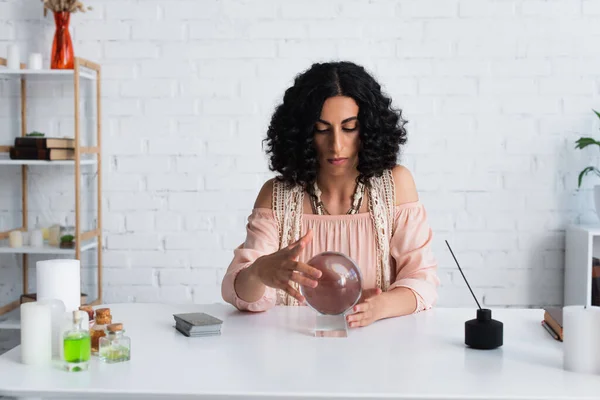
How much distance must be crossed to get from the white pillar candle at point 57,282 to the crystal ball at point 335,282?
51cm

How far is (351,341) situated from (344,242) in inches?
21.8

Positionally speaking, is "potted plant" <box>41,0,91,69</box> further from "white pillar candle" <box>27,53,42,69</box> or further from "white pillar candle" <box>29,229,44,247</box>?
"white pillar candle" <box>29,229,44,247</box>

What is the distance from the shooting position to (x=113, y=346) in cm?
147

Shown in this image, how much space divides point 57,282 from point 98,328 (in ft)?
0.48

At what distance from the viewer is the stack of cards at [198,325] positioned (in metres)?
1.68

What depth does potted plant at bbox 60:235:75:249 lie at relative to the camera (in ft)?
10.8

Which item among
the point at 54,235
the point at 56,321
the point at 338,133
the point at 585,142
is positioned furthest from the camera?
the point at 54,235

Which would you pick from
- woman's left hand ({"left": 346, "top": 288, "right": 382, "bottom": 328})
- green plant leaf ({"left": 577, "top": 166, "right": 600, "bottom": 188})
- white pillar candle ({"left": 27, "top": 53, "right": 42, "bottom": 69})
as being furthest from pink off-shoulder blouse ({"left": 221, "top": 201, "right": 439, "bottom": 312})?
white pillar candle ({"left": 27, "top": 53, "right": 42, "bottom": 69})

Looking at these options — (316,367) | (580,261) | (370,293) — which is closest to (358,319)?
(370,293)

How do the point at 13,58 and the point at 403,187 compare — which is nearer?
the point at 403,187

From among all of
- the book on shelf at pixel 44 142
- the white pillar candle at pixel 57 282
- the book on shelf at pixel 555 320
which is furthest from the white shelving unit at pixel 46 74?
the book on shelf at pixel 555 320

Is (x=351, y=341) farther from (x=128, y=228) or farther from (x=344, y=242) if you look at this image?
(x=128, y=228)

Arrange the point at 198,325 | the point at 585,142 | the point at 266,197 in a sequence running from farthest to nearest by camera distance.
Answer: the point at 585,142 → the point at 266,197 → the point at 198,325

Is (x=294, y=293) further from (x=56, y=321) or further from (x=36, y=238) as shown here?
(x=36, y=238)
